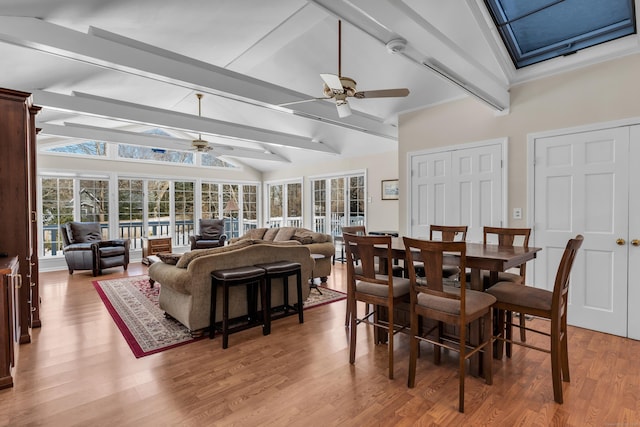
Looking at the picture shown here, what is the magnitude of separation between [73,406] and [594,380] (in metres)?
3.53

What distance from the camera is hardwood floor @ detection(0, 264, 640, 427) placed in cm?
198

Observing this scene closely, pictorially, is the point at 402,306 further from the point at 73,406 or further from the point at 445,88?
the point at 445,88

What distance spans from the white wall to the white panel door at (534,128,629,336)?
0.17 metres

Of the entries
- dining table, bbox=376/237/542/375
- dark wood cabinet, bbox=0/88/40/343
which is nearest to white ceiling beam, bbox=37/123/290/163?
dark wood cabinet, bbox=0/88/40/343

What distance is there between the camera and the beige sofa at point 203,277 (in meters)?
3.10

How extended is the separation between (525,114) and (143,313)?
493 cm

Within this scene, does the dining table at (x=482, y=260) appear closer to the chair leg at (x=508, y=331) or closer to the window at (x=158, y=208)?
the chair leg at (x=508, y=331)

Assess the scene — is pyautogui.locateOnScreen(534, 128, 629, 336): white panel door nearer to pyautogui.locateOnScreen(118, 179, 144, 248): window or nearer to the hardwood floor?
the hardwood floor

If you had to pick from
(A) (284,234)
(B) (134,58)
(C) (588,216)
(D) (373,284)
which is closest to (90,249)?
(A) (284,234)

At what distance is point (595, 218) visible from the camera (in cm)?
328

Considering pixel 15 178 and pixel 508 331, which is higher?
pixel 15 178

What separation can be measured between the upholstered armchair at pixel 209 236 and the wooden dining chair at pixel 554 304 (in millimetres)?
6378

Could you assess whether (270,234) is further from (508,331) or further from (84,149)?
(508,331)

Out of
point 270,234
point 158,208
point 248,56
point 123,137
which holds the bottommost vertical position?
point 270,234
